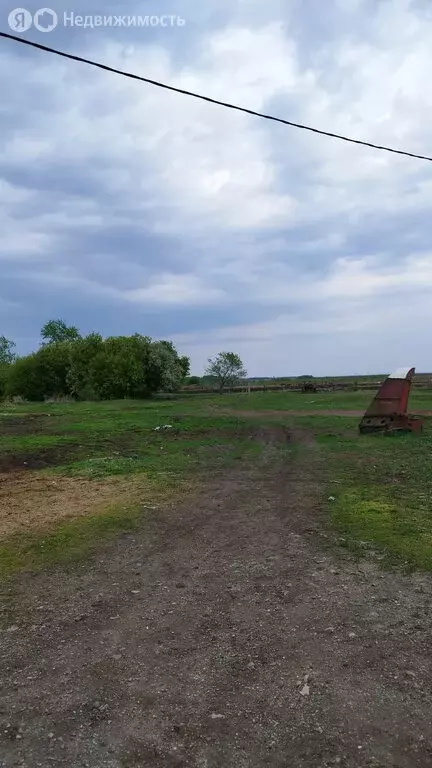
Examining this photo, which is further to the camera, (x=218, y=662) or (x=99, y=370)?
(x=99, y=370)

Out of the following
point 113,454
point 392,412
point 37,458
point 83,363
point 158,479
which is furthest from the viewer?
point 83,363

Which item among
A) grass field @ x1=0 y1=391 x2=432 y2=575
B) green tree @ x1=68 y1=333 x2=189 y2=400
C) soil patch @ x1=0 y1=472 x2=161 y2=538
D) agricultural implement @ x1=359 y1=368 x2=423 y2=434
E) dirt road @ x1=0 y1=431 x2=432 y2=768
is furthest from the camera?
green tree @ x1=68 y1=333 x2=189 y2=400

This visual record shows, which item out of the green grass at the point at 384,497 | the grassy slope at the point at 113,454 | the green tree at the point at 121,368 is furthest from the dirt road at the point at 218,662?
the green tree at the point at 121,368

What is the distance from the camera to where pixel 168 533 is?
19.7ft

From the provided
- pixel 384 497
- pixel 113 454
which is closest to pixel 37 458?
pixel 113 454

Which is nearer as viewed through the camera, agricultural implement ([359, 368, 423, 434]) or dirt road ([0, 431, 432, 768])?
dirt road ([0, 431, 432, 768])

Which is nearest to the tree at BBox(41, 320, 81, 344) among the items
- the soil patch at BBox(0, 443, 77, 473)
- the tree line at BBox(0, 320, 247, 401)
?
the tree line at BBox(0, 320, 247, 401)

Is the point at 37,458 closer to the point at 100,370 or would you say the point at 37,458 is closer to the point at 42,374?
the point at 100,370

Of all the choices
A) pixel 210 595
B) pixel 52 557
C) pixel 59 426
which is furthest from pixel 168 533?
pixel 59 426

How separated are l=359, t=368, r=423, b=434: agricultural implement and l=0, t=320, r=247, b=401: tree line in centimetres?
2813

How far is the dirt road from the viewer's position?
8.48 ft

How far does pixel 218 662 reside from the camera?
3297 mm

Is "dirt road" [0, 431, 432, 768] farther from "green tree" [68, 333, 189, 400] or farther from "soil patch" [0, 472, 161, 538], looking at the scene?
"green tree" [68, 333, 189, 400]

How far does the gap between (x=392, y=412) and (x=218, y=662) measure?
39.6 ft
